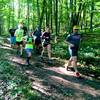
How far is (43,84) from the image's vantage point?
1259 centimetres

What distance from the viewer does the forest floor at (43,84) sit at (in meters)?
10.9

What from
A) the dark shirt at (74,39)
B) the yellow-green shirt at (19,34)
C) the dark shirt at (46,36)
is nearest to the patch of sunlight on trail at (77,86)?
the dark shirt at (74,39)

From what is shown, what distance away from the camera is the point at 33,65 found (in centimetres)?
1652

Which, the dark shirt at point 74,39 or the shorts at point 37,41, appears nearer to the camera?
the dark shirt at point 74,39

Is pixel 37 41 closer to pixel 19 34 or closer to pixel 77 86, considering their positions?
pixel 19 34

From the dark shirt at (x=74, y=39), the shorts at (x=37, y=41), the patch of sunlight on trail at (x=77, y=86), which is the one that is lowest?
the patch of sunlight on trail at (x=77, y=86)

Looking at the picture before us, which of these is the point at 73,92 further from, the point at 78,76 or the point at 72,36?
the point at 72,36

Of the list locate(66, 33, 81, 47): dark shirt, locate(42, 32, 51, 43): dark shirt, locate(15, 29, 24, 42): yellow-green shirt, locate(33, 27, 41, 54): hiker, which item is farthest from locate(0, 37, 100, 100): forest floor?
locate(33, 27, 41, 54): hiker

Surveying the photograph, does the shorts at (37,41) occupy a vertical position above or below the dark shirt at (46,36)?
below

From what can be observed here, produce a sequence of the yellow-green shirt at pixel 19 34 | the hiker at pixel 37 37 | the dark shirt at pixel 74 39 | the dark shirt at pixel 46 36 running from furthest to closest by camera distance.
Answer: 1. the hiker at pixel 37 37
2. the yellow-green shirt at pixel 19 34
3. the dark shirt at pixel 46 36
4. the dark shirt at pixel 74 39

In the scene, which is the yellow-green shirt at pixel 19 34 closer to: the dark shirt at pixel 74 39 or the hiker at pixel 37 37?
the hiker at pixel 37 37

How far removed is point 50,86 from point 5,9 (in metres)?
41.7

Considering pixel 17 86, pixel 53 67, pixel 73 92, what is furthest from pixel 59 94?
pixel 53 67

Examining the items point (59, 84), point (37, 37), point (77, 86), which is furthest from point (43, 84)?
point (37, 37)
